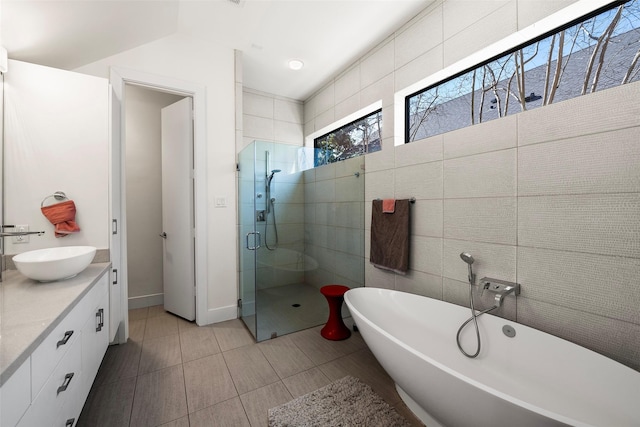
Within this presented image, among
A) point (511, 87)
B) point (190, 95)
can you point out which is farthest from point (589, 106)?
point (190, 95)

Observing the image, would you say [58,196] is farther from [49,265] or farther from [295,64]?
[295,64]

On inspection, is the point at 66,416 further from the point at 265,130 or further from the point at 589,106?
the point at 265,130

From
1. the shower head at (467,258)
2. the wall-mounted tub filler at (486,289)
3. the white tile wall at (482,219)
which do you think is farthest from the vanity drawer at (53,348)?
the white tile wall at (482,219)

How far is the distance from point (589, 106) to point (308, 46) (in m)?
2.29

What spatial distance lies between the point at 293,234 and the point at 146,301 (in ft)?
6.90

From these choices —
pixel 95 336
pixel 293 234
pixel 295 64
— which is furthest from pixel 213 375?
pixel 295 64

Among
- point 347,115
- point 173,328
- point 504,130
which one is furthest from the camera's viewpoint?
point 347,115

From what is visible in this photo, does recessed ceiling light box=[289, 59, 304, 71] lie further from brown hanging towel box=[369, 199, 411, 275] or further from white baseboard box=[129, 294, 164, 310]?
white baseboard box=[129, 294, 164, 310]

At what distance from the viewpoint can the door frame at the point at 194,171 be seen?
2.23 meters

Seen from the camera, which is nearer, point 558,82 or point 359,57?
point 558,82

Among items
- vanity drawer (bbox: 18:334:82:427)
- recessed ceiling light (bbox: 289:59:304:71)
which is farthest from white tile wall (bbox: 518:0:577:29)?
vanity drawer (bbox: 18:334:82:427)

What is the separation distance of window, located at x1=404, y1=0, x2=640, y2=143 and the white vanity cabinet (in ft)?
8.86

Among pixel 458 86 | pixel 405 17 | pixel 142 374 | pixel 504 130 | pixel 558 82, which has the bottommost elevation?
pixel 142 374

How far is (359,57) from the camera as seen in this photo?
8.96 feet
